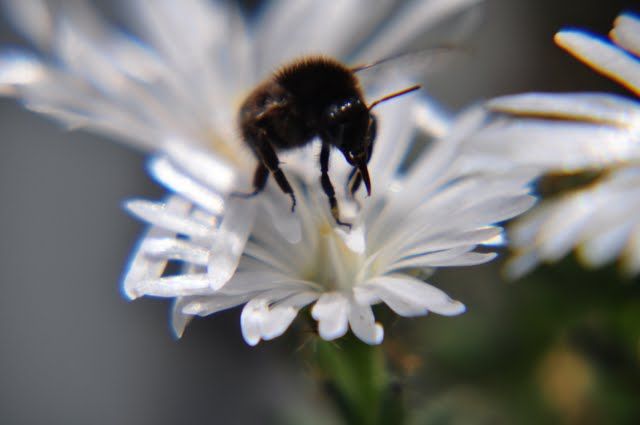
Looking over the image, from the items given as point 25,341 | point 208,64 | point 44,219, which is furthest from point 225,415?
point 208,64

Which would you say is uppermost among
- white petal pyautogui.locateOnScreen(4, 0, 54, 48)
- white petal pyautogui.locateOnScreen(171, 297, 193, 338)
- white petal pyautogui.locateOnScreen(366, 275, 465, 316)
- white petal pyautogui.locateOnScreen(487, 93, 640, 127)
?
white petal pyautogui.locateOnScreen(4, 0, 54, 48)

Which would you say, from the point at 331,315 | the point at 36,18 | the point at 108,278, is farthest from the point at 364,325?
the point at 108,278

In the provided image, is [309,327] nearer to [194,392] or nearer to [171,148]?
[171,148]

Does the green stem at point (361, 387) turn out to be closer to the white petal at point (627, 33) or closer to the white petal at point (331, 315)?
the white petal at point (331, 315)

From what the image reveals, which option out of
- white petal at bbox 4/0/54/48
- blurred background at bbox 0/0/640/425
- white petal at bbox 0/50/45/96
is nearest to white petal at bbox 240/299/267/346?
white petal at bbox 0/50/45/96

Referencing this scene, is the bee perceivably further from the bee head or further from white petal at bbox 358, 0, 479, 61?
white petal at bbox 358, 0, 479, 61
